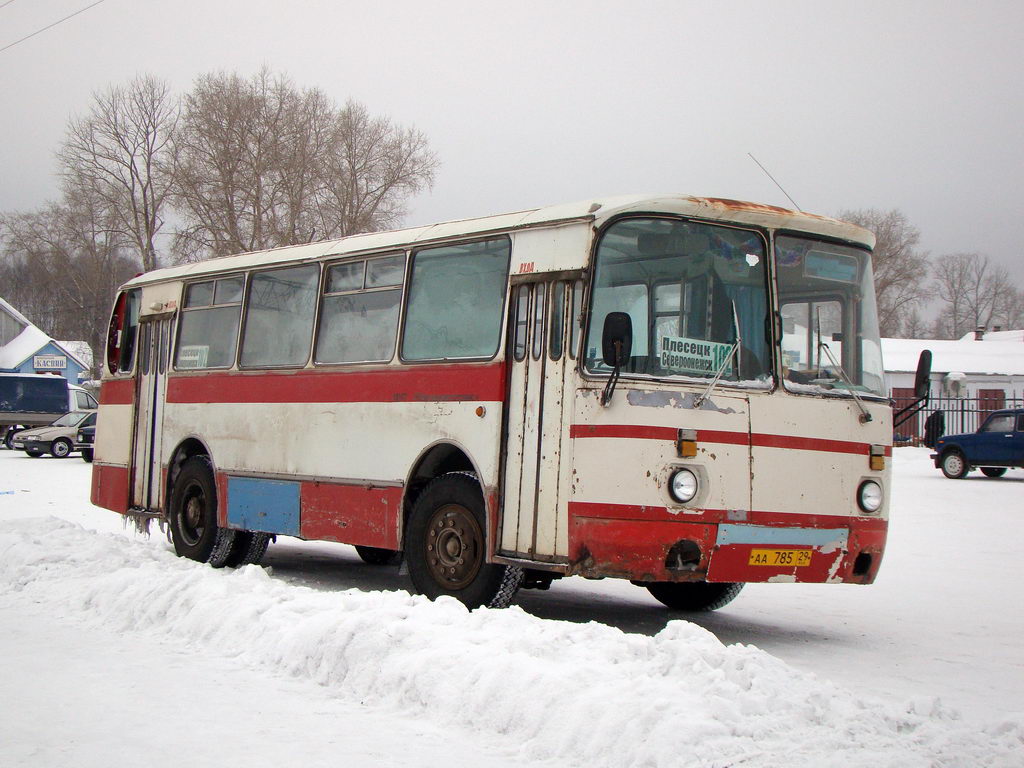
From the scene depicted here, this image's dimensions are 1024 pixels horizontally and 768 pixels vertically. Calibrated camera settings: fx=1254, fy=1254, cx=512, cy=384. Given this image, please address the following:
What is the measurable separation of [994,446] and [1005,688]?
81.7 ft

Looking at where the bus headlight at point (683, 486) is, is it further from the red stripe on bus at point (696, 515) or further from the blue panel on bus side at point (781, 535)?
the blue panel on bus side at point (781, 535)

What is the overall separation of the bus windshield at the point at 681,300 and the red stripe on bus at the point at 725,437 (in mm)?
373

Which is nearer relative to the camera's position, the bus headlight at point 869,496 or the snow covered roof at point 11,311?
the bus headlight at point 869,496

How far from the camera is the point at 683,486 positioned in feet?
27.1

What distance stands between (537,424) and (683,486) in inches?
44.0

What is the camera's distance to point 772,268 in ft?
29.1

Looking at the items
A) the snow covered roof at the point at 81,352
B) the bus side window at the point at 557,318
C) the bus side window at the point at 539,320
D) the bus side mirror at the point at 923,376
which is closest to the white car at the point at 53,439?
the bus side window at the point at 539,320

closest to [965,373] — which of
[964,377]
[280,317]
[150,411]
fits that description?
[964,377]

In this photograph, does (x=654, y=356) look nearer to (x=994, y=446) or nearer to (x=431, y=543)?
(x=431, y=543)

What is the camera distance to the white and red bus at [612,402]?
8289mm

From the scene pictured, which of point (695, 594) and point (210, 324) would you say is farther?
point (210, 324)

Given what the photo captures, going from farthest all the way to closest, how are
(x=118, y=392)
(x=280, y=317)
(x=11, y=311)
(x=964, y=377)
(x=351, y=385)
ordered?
(x=11, y=311) → (x=964, y=377) → (x=118, y=392) → (x=280, y=317) → (x=351, y=385)

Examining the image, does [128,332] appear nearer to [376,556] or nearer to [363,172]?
[376,556]

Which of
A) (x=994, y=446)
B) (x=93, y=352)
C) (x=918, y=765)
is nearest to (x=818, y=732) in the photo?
(x=918, y=765)
